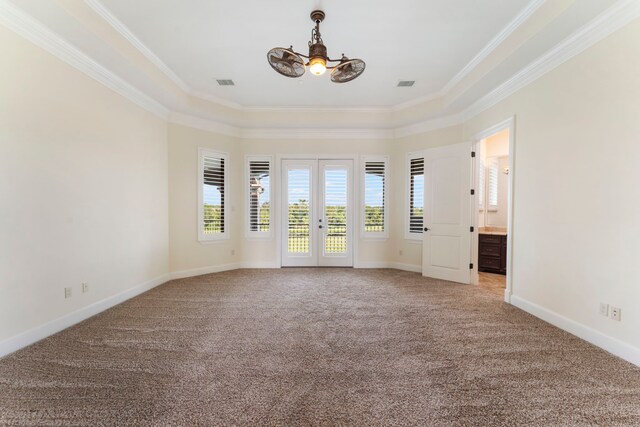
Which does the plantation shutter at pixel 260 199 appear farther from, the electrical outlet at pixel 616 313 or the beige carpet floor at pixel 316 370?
the electrical outlet at pixel 616 313

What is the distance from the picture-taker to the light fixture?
2496 mm

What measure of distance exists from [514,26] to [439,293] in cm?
343

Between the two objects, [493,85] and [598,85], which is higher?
[493,85]

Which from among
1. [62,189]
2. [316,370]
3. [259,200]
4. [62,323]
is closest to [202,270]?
Answer: [259,200]

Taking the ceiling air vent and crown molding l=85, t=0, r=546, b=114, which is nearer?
crown molding l=85, t=0, r=546, b=114

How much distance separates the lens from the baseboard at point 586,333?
90.2 inches

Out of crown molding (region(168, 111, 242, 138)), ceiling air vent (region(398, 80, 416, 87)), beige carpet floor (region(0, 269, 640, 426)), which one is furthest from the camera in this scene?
crown molding (region(168, 111, 242, 138))

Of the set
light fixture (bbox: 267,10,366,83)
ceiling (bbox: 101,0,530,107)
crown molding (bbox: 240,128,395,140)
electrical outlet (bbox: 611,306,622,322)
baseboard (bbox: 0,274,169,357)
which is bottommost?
baseboard (bbox: 0,274,169,357)

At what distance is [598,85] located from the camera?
2.57 meters

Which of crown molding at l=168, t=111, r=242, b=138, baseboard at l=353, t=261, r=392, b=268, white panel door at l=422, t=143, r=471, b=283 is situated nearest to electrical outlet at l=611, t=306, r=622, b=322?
white panel door at l=422, t=143, r=471, b=283

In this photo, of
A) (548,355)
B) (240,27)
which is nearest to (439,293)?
(548,355)

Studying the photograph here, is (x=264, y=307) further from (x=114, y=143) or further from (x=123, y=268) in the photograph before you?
(x=114, y=143)

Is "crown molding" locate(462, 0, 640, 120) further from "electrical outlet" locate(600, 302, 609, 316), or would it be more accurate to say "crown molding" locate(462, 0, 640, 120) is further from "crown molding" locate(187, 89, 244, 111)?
"crown molding" locate(187, 89, 244, 111)

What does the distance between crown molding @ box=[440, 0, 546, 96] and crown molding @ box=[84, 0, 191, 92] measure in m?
4.14
